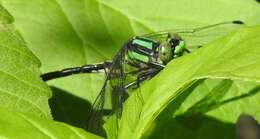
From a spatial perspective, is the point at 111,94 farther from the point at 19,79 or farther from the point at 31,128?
the point at 31,128

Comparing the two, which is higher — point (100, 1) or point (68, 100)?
point (100, 1)

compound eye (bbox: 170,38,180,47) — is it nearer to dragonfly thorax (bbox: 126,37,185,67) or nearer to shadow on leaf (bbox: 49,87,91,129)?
dragonfly thorax (bbox: 126,37,185,67)

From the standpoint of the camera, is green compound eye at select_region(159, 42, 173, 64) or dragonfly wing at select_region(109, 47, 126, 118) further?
green compound eye at select_region(159, 42, 173, 64)

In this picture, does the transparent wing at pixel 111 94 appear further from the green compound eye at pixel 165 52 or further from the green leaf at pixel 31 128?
the green leaf at pixel 31 128

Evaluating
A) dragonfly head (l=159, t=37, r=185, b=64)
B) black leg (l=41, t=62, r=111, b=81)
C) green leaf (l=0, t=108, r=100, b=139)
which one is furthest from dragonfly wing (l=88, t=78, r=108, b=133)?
green leaf (l=0, t=108, r=100, b=139)

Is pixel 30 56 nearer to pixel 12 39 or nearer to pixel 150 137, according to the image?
pixel 12 39

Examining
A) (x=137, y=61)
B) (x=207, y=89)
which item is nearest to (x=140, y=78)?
(x=137, y=61)

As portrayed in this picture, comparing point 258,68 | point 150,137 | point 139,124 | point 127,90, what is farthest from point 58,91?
point 258,68
